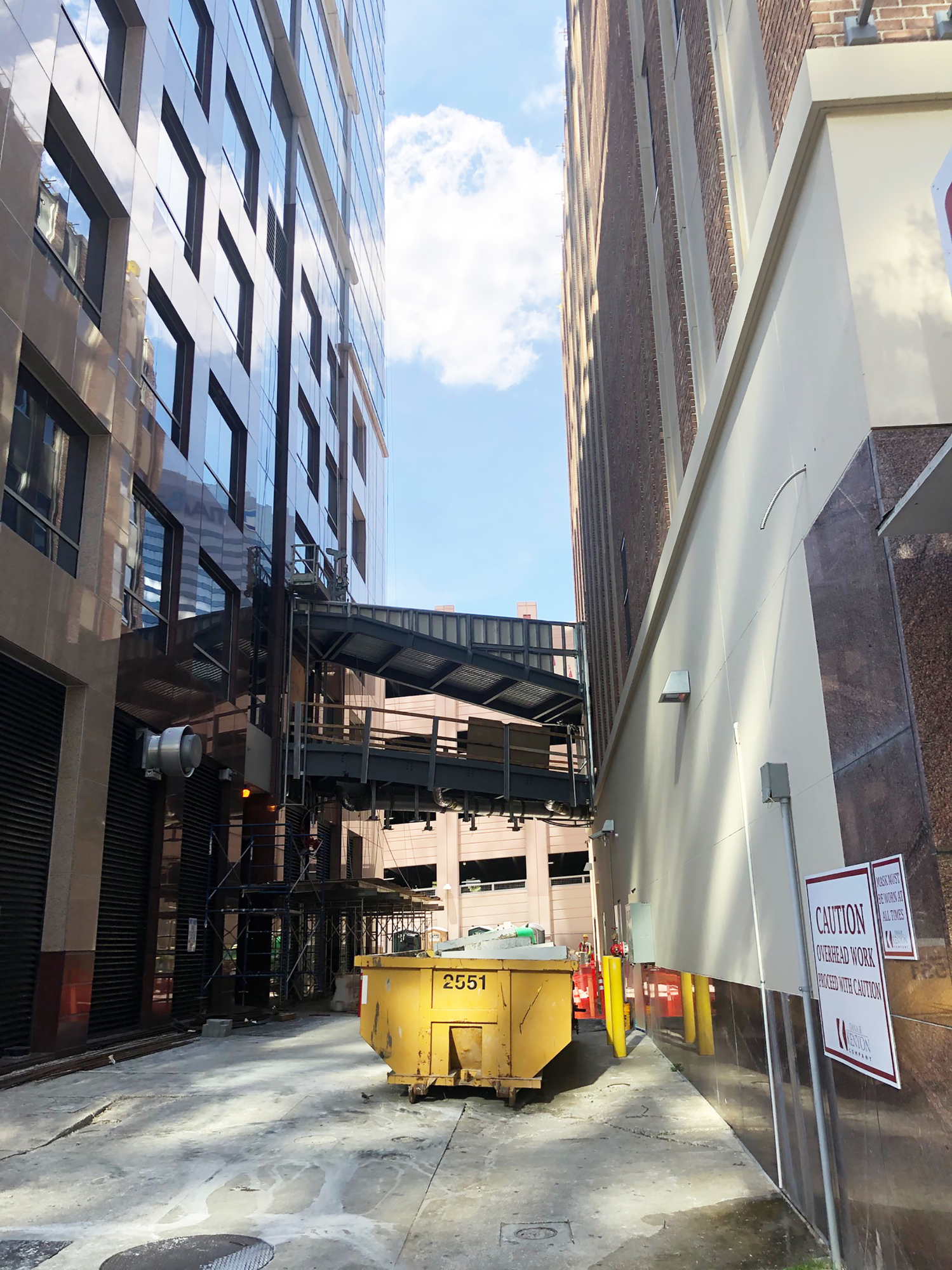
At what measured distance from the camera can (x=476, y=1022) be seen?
978 cm

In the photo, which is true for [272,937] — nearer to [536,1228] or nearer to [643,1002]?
[643,1002]

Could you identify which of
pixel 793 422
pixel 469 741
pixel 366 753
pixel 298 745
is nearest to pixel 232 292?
pixel 298 745

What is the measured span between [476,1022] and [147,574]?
1019 centimetres

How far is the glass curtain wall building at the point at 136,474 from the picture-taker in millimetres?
12656

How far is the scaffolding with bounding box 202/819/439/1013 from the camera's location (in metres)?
19.7

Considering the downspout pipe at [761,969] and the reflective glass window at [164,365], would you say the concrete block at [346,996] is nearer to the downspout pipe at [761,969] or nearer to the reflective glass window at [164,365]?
the reflective glass window at [164,365]

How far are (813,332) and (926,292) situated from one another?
25.2 inches

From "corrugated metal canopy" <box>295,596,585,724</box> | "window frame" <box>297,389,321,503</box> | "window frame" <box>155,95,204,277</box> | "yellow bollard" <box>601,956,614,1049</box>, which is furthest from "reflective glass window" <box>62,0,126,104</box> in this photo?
"yellow bollard" <box>601,956,614,1049</box>

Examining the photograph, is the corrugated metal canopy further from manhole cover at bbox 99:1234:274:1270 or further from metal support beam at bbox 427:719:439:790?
manhole cover at bbox 99:1234:274:1270

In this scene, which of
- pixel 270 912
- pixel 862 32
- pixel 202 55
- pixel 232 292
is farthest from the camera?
pixel 232 292

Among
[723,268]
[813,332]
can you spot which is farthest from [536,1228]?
[723,268]

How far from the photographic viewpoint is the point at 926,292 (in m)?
4.51

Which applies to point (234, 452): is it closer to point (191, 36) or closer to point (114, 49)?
point (114, 49)

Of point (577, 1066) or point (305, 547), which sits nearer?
point (577, 1066)
